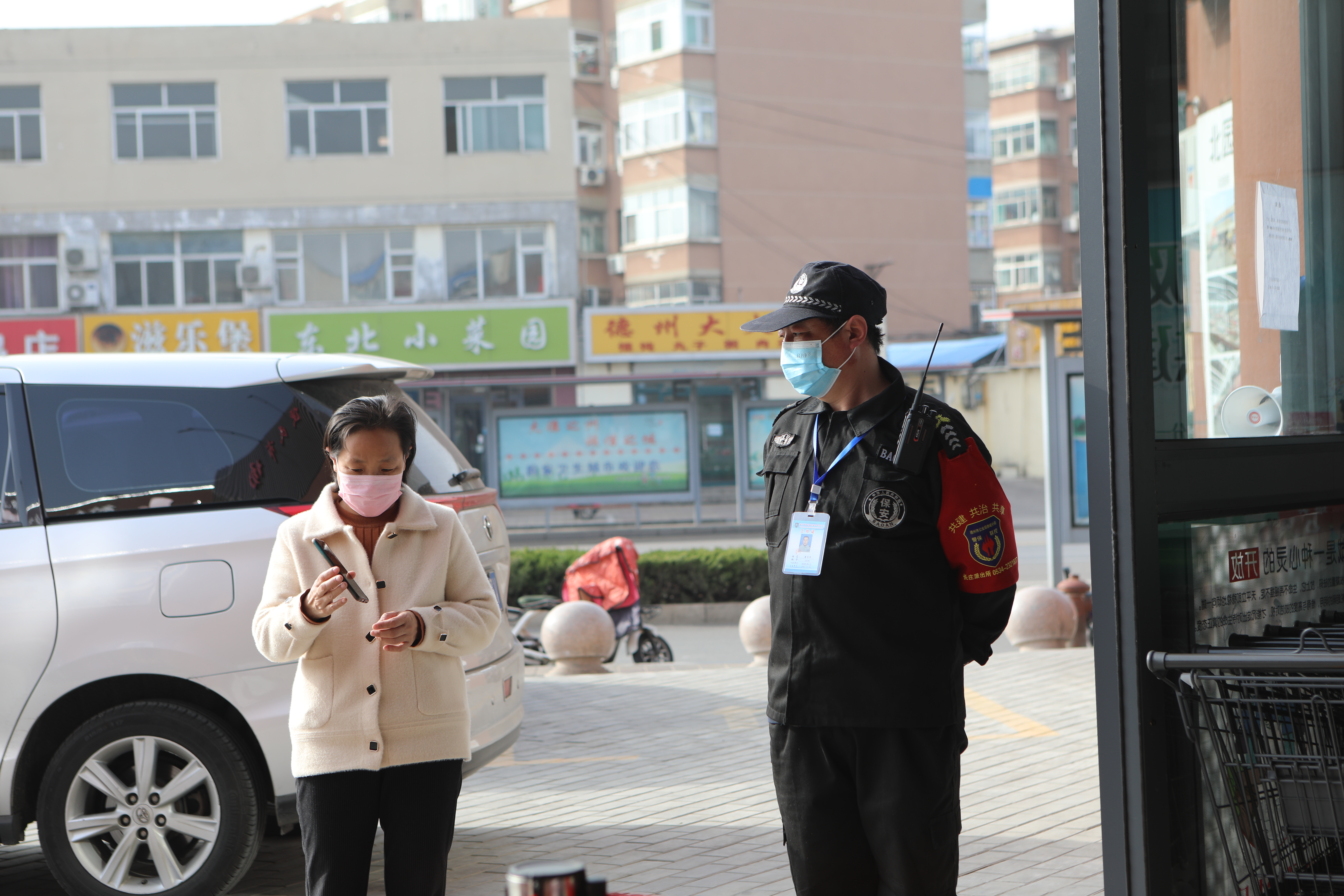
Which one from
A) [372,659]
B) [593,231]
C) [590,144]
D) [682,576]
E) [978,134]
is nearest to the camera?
[372,659]

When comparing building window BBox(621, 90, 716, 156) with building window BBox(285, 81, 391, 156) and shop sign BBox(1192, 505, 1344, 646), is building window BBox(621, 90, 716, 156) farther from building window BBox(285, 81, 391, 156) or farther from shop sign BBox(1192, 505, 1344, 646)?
shop sign BBox(1192, 505, 1344, 646)

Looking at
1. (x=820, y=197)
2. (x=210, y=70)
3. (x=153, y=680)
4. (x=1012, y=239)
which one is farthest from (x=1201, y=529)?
(x=1012, y=239)

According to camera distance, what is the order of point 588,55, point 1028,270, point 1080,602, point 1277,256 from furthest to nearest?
point 1028,270 < point 588,55 < point 1080,602 < point 1277,256

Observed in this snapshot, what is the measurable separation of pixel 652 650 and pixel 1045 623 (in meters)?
3.14

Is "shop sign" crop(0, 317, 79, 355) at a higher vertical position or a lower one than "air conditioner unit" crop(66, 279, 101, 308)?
lower

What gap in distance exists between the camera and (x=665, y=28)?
40.2 m

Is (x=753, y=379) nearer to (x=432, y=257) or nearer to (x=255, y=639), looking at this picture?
(x=432, y=257)

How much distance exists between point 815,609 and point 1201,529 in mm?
967

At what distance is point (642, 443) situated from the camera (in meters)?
21.6

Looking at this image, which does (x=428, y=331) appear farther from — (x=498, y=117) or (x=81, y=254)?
(x=81, y=254)

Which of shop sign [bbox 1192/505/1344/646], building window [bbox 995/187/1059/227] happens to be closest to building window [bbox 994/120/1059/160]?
building window [bbox 995/187/1059/227]

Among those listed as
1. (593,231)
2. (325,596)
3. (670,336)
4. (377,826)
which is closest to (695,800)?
(377,826)

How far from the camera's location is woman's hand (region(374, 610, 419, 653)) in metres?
3.13

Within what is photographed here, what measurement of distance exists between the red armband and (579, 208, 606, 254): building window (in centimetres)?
4412
